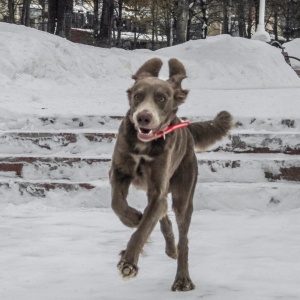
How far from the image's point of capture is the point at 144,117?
13.2 ft

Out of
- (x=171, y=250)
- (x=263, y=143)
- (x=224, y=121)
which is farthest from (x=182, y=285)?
(x=263, y=143)

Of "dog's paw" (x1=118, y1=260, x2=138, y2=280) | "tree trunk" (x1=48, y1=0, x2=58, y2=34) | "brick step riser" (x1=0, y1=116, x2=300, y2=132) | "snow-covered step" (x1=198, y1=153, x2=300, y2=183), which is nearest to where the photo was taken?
"dog's paw" (x1=118, y1=260, x2=138, y2=280)

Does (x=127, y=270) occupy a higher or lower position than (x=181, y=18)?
lower

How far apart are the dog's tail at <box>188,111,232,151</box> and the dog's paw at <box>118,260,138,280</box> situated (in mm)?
1747

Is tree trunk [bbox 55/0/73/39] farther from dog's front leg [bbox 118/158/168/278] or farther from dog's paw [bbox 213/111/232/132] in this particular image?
dog's front leg [bbox 118/158/168/278]

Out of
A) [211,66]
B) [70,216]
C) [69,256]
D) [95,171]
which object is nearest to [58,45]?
[211,66]

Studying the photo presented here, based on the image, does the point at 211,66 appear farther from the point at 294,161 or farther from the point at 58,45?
the point at 294,161

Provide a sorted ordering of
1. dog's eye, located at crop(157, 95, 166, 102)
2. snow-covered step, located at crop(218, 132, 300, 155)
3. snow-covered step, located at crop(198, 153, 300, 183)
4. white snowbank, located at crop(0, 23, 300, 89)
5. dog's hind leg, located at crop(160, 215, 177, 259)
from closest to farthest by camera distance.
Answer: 1. dog's eye, located at crop(157, 95, 166, 102)
2. dog's hind leg, located at crop(160, 215, 177, 259)
3. snow-covered step, located at crop(198, 153, 300, 183)
4. snow-covered step, located at crop(218, 132, 300, 155)
5. white snowbank, located at crop(0, 23, 300, 89)

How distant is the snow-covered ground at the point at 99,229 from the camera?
4.91 m

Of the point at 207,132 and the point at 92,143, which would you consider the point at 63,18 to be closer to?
the point at 92,143

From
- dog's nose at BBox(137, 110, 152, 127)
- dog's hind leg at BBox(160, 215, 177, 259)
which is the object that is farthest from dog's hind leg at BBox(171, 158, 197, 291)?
dog's nose at BBox(137, 110, 152, 127)

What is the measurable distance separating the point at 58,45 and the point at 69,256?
35.4ft

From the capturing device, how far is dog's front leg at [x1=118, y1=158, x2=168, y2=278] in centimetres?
387

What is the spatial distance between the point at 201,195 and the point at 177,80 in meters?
3.73
